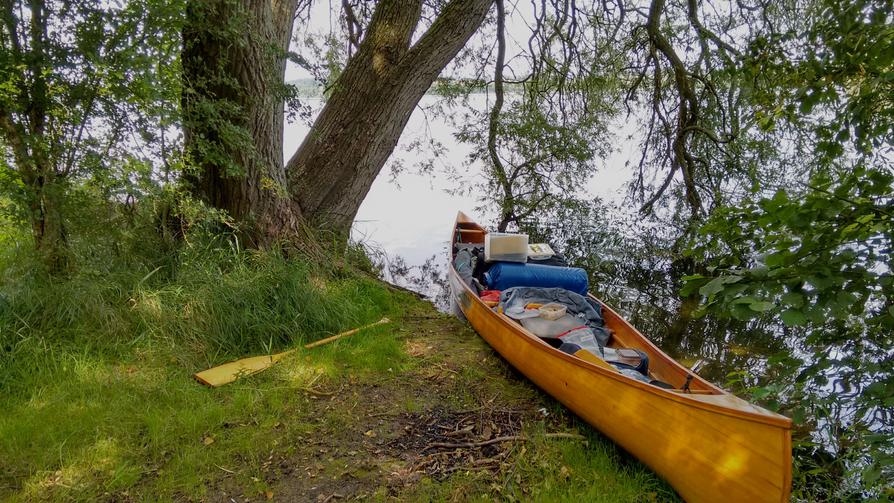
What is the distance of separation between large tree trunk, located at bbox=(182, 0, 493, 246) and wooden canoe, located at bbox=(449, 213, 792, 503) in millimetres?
2336

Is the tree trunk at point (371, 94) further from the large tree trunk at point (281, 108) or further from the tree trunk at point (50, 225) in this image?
the tree trunk at point (50, 225)

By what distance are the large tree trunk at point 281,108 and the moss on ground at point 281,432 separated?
3.45 feet

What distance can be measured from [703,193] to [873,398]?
6.06 m

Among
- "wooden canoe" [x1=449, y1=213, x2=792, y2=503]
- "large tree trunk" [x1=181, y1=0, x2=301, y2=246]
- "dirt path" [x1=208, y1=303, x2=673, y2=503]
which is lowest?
"dirt path" [x1=208, y1=303, x2=673, y2=503]

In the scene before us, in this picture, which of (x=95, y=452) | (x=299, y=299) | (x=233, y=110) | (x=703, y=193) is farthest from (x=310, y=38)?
(x=95, y=452)

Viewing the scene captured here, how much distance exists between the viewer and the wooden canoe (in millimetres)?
1954

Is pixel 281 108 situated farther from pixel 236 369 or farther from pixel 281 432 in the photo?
pixel 281 432

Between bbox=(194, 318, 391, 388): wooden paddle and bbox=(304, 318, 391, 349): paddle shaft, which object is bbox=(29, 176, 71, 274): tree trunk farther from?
bbox=(304, 318, 391, 349): paddle shaft

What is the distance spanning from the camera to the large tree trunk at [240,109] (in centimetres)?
319

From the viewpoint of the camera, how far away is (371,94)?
15.7ft

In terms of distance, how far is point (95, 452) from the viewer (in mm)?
2311

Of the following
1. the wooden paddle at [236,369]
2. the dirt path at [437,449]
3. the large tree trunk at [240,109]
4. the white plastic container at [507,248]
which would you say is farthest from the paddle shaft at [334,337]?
the white plastic container at [507,248]

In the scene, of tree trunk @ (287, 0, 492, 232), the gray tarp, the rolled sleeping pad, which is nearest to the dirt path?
the gray tarp

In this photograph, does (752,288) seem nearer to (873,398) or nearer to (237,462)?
(873,398)
